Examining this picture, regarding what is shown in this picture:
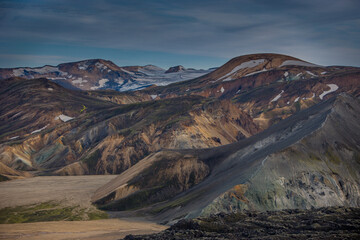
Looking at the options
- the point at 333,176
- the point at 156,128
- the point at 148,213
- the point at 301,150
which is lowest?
the point at 148,213

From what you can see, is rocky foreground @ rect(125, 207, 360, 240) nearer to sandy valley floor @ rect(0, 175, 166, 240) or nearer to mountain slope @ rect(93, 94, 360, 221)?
sandy valley floor @ rect(0, 175, 166, 240)

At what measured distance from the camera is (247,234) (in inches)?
1572

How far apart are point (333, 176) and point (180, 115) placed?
110310 mm

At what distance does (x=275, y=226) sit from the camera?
4247cm

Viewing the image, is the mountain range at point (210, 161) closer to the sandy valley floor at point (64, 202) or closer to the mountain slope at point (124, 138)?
the mountain slope at point (124, 138)

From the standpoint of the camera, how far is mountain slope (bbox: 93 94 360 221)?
6531cm

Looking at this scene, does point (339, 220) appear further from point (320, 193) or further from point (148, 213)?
point (148, 213)

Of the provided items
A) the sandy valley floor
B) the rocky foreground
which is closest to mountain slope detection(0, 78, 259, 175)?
the sandy valley floor

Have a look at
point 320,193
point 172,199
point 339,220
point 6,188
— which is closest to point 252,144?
point 172,199

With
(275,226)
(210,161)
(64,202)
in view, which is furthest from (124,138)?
(275,226)

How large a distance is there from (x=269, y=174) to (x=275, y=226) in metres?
25.8

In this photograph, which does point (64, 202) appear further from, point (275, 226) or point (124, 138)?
point (275, 226)

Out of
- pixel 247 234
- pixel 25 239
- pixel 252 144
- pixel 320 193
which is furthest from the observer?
pixel 252 144

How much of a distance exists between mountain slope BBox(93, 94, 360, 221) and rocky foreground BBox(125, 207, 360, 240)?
15.0 meters
